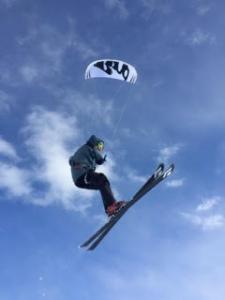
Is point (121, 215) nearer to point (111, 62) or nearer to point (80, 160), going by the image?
point (80, 160)

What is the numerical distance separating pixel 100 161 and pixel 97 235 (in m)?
2.72

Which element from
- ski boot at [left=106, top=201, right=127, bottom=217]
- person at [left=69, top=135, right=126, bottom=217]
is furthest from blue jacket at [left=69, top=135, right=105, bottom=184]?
ski boot at [left=106, top=201, right=127, bottom=217]

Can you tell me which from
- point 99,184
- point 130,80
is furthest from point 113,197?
point 130,80

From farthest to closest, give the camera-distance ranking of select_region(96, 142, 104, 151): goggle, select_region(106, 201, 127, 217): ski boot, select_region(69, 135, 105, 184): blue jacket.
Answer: select_region(96, 142, 104, 151): goggle
select_region(69, 135, 105, 184): blue jacket
select_region(106, 201, 127, 217): ski boot

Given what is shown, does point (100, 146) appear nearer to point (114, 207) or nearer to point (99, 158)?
point (99, 158)

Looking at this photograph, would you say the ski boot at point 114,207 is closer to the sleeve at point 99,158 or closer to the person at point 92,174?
the person at point 92,174

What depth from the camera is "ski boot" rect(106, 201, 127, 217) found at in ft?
52.0

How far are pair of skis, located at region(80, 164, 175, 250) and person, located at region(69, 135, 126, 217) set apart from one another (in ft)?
0.73

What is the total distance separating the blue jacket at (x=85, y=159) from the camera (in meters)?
16.0

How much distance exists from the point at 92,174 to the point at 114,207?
1377 millimetres

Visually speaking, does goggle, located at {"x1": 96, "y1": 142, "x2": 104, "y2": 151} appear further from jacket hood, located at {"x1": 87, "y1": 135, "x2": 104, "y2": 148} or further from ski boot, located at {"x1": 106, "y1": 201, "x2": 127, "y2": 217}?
ski boot, located at {"x1": 106, "y1": 201, "x2": 127, "y2": 217}

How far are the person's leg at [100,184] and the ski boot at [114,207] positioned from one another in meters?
0.12

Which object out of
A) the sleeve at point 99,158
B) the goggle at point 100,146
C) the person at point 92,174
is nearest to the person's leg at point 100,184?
the person at point 92,174

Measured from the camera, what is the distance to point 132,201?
1587 cm
